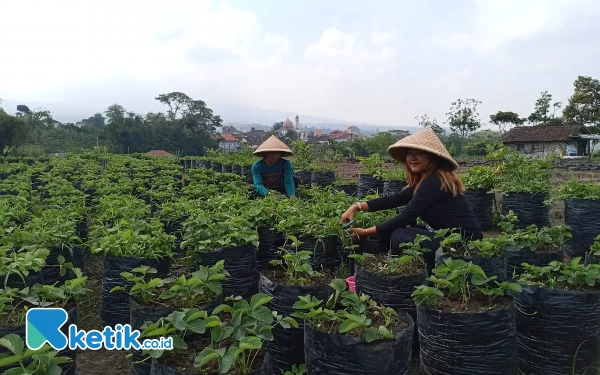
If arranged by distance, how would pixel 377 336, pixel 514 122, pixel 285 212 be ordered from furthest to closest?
pixel 514 122
pixel 285 212
pixel 377 336

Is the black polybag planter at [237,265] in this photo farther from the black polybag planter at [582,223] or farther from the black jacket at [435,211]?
the black polybag planter at [582,223]

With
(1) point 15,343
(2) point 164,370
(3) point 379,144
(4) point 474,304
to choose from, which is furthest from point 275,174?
(3) point 379,144

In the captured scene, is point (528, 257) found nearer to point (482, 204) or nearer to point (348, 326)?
point (348, 326)

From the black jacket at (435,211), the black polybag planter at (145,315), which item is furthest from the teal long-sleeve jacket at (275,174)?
the black polybag planter at (145,315)

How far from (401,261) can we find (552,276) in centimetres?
98

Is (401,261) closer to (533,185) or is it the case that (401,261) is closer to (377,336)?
(377,336)

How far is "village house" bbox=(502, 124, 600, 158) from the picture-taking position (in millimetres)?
30516

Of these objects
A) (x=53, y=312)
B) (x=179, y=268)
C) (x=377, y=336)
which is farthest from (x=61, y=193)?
(x=377, y=336)

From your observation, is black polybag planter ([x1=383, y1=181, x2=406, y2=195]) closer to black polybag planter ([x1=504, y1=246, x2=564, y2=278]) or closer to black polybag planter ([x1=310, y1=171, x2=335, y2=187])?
black polybag planter ([x1=310, y1=171, x2=335, y2=187])

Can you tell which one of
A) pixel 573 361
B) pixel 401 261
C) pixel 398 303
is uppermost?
pixel 401 261

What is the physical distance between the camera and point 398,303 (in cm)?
274

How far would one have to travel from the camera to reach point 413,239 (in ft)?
11.0

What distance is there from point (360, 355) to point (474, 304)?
84cm

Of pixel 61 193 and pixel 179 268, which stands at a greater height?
pixel 61 193
